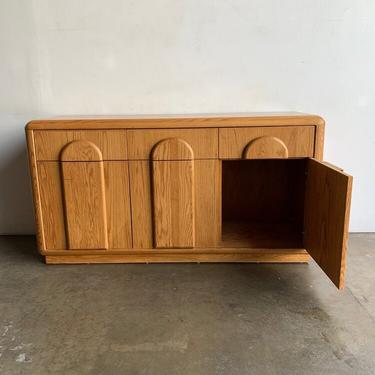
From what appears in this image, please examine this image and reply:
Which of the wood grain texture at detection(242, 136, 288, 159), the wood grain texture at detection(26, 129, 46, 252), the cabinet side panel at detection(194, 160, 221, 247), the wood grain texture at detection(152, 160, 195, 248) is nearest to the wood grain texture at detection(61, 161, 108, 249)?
the wood grain texture at detection(26, 129, 46, 252)

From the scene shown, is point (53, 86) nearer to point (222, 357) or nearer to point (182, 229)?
point (182, 229)

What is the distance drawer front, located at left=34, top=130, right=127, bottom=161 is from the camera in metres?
1.89

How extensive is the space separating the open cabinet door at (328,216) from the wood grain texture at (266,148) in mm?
148

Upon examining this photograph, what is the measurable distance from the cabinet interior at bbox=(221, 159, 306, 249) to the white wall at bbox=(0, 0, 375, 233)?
29 centimetres

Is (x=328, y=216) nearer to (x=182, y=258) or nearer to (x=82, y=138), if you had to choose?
(x=182, y=258)

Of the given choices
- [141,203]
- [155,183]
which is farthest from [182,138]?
[141,203]

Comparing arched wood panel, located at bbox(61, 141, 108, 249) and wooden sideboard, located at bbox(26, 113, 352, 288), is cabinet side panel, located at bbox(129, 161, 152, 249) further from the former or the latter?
arched wood panel, located at bbox(61, 141, 108, 249)

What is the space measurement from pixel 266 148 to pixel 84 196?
90 centimetres

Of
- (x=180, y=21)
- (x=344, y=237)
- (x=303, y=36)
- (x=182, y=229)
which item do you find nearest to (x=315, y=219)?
(x=344, y=237)

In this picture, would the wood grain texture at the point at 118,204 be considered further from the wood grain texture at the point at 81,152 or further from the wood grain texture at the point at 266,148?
the wood grain texture at the point at 266,148

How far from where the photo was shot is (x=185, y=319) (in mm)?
1575

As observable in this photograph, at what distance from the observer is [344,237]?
1.51m

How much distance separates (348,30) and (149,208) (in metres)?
1.46

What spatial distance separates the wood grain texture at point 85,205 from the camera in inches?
75.6
